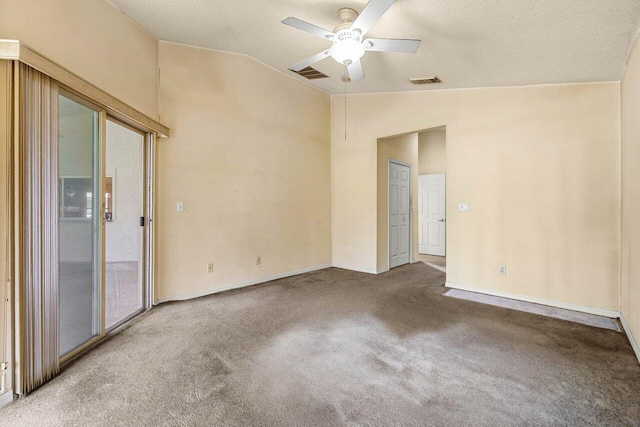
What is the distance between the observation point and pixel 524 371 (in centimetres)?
204

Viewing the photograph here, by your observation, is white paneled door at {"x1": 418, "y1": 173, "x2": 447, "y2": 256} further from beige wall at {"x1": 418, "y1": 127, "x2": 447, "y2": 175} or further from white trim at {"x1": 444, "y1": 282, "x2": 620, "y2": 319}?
white trim at {"x1": 444, "y1": 282, "x2": 620, "y2": 319}

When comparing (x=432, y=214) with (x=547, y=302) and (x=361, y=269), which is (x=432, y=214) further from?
(x=547, y=302)

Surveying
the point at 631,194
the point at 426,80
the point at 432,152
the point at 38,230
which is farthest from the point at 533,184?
the point at 38,230

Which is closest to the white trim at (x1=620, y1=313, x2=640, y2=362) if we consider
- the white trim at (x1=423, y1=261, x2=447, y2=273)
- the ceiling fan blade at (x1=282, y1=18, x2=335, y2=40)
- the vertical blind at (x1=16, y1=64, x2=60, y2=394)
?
the white trim at (x1=423, y1=261, x2=447, y2=273)

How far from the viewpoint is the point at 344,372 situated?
203 centimetres

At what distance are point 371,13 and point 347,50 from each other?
0.40m

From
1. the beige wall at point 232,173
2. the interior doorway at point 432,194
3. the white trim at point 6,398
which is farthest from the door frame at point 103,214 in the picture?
the interior doorway at point 432,194

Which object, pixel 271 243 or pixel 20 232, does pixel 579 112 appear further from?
pixel 20 232

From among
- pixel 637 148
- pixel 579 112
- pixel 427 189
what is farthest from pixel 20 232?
pixel 427 189

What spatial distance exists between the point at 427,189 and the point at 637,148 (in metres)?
4.73

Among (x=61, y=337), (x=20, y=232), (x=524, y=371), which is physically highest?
(x=20, y=232)

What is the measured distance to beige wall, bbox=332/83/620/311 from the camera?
312 cm

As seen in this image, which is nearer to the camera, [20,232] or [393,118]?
[20,232]

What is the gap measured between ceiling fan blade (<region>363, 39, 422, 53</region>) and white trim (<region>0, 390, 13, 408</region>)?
3.45 metres
